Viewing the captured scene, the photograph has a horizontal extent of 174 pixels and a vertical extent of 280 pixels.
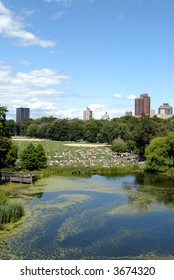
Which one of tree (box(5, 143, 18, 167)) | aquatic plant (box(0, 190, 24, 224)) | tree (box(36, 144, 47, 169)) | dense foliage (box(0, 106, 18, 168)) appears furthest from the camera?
tree (box(36, 144, 47, 169))

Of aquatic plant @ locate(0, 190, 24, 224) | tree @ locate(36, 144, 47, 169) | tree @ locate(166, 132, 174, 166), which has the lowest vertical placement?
aquatic plant @ locate(0, 190, 24, 224)

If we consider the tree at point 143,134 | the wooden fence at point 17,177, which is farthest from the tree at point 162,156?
the wooden fence at point 17,177

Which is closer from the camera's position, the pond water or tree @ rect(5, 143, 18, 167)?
the pond water

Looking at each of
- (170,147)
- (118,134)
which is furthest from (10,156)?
(118,134)

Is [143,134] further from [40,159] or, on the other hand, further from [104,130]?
[104,130]

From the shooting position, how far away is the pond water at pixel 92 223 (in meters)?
24.1

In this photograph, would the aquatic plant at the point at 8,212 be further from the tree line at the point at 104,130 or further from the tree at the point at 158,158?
the tree line at the point at 104,130

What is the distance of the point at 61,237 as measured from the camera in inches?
1051

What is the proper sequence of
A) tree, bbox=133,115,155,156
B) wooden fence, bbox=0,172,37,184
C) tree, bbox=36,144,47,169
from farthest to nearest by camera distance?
tree, bbox=133,115,155,156 → tree, bbox=36,144,47,169 → wooden fence, bbox=0,172,37,184

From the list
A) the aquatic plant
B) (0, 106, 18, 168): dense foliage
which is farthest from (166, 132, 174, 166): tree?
the aquatic plant

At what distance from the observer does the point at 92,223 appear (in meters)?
30.4

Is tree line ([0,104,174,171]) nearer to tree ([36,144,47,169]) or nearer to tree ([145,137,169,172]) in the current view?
tree ([145,137,169,172])

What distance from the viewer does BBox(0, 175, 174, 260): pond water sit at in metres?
24.1

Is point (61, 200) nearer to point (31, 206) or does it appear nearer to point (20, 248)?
point (31, 206)
